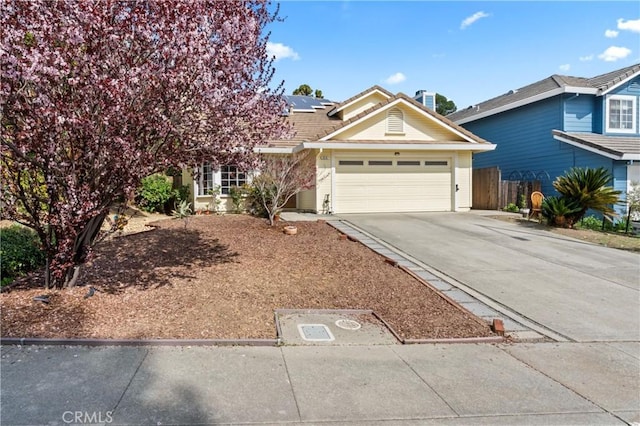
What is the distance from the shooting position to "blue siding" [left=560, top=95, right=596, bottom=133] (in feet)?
58.3

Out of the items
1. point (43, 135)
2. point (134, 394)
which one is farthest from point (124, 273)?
point (134, 394)

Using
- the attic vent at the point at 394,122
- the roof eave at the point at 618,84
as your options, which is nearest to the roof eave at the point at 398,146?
the attic vent at the point at 394,122

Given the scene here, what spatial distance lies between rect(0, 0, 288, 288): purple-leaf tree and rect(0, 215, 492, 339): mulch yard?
75cm

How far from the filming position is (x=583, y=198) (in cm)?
1308

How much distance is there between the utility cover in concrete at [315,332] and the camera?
4.91 meters

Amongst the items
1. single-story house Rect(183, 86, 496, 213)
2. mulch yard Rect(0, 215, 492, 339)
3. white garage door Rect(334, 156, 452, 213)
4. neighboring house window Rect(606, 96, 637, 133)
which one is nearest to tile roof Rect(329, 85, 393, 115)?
single-story house Rect(183, 86, 496, 213)

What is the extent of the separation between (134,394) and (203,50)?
3.55 m

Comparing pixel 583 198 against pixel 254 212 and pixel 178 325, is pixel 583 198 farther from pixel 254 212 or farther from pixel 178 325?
pixel 178 325

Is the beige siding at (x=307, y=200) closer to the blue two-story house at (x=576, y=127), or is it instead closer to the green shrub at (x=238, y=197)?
the green shrub at (x=238, y=197)

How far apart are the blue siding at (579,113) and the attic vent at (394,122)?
278 inches

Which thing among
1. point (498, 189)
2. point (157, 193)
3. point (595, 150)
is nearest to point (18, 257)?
point (157, 193)

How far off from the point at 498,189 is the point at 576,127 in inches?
163

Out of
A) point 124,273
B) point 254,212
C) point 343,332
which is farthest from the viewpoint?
point 254,212

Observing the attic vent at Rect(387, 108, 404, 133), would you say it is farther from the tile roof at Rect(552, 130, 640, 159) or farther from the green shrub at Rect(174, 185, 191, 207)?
the green shrub at Rect(174, 185, 191, 207)
